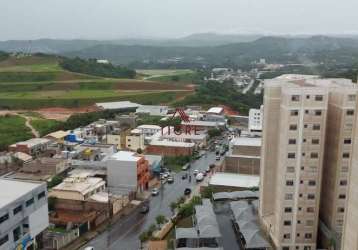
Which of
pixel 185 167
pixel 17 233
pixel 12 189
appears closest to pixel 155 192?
pixel 185 167

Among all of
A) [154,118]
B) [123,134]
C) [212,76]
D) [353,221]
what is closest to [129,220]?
[353,221]

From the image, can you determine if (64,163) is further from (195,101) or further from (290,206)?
(195,101)

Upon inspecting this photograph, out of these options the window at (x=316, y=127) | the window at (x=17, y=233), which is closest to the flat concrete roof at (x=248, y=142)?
the window at (x=316, y=127)

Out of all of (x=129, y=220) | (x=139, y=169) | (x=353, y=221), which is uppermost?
(x=353, y=221)

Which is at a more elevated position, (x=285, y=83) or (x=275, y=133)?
(x=285, y=83)

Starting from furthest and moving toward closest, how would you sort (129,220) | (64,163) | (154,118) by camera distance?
(154,118) → (64,163) → (129,220)

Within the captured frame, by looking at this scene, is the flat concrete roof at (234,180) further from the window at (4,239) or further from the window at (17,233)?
the window at (4,239)
